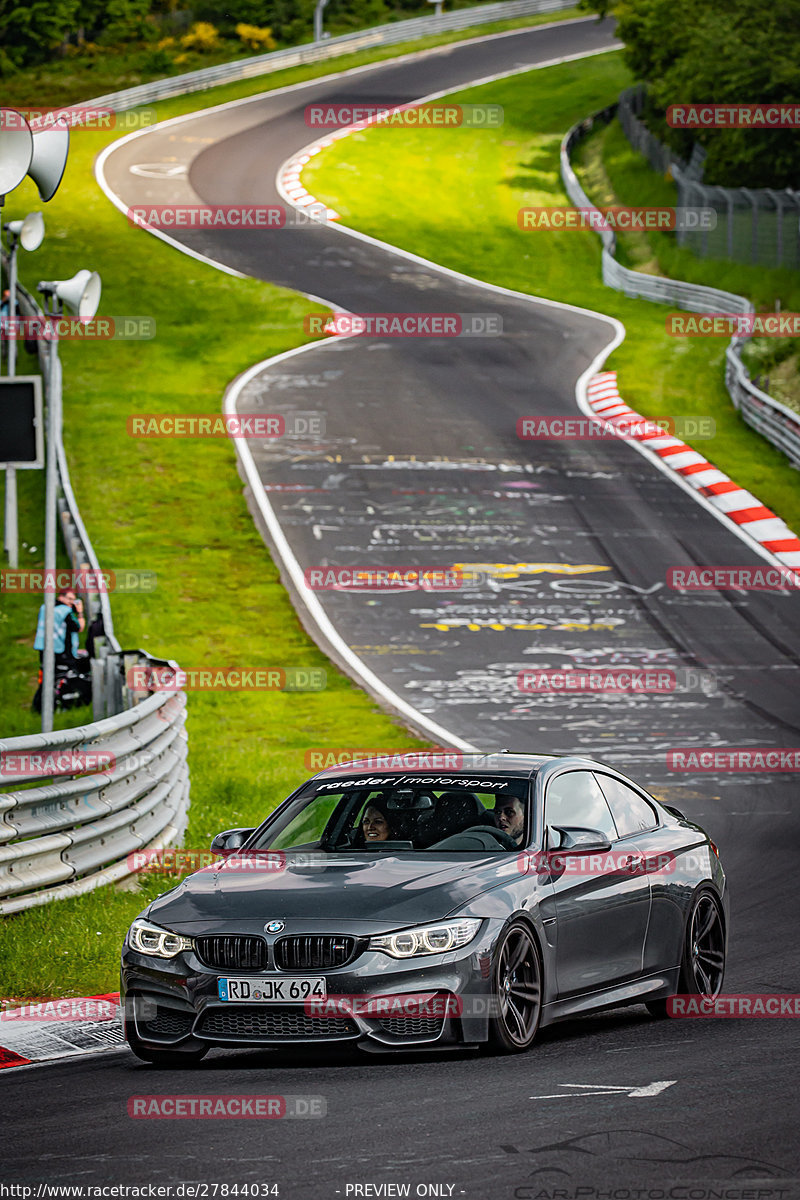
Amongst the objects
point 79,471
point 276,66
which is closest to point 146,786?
point 79,471

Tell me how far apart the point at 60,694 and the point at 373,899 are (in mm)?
12024

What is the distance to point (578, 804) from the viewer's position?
351 inches

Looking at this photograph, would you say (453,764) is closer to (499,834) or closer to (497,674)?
(499,834)

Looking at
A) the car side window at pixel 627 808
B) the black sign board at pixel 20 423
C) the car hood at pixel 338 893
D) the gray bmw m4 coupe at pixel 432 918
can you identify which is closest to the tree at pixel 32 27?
the black sign board at pixel 20 423

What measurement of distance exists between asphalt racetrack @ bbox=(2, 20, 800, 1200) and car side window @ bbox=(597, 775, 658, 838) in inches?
40.2

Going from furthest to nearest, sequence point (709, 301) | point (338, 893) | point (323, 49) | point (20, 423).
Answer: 1. point (323, 49)
2. point (709, 301)
3. point (20, 423)
4. point (338, 893)

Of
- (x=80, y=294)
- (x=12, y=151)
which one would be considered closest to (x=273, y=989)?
(x=12, y=151)

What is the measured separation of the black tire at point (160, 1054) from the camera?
771 centimetres

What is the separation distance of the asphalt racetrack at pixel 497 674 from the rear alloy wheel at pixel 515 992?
0.41 feet

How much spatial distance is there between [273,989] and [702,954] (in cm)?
292

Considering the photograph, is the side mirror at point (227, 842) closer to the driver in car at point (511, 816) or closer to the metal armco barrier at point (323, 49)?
the driver in car at point (511, 816)

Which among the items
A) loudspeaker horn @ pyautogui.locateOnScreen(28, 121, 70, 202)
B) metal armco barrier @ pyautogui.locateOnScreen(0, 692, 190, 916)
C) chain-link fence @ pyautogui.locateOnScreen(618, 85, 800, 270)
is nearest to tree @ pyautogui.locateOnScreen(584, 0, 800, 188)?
chain-link fence @ pyautogui.locateOnScreen(618, 85, 800, 270)

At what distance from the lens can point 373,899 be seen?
7609 mm

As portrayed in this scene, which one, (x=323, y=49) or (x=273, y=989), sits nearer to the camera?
(x=273, y=989)
